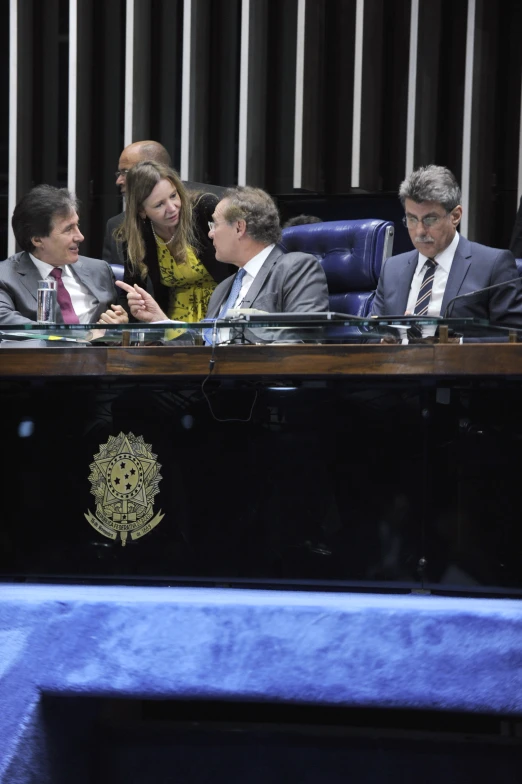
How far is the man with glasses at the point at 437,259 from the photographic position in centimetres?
272

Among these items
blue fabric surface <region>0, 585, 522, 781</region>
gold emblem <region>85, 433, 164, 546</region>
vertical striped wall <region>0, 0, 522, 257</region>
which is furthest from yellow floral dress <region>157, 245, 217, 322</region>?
vertical striped wall <region>0, 0, 522, 257</region>

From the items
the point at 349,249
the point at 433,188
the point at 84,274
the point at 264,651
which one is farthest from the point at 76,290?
the point at 264,651

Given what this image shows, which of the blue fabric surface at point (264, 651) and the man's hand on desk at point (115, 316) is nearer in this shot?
the blue fabric surface at point (264, 651)

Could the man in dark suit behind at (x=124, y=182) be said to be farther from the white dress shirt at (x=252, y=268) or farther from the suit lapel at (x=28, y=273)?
the white dress shirt at (x=252, y=268)

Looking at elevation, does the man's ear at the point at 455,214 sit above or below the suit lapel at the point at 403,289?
above

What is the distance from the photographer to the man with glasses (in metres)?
2.72

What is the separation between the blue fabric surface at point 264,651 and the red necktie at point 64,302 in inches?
46.5

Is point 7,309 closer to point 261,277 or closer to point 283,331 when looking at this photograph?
point 261,277

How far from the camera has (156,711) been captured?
213cm

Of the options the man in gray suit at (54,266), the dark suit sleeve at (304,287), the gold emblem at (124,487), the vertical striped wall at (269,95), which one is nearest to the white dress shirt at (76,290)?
the man in gray suit at (54,266)

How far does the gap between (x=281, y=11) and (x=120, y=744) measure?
3607 millimetres

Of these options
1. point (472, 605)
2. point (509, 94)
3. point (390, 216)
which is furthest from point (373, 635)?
point (509, 94)

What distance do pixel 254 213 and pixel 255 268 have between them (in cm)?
16

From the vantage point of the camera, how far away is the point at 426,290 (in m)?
2.77
